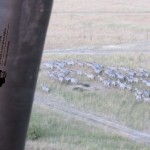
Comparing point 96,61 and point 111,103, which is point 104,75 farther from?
point 111,103

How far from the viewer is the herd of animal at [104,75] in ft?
50.7

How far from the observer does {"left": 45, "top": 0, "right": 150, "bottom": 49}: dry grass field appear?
23.4m

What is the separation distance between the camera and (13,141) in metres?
2.36

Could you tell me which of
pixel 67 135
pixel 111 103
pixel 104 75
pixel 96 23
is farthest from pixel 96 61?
pixel 67 135

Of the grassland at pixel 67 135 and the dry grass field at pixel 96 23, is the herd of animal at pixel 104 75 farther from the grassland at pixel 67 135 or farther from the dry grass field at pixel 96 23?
the dry grass field at pixel 96 23

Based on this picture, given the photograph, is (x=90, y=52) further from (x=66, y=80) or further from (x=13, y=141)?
(x=13, y=141)

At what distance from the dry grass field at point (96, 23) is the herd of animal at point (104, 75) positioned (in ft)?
13.9

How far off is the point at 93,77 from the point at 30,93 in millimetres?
14030

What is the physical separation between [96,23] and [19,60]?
25.6 metres

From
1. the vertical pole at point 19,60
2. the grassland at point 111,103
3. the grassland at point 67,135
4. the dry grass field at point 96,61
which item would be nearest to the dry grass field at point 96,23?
the dry grass field at point 96,61

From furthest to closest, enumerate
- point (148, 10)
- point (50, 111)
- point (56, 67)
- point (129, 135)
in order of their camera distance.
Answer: point (148, 10) < point (56, 67) < point (50, 111) < point (129, 135)

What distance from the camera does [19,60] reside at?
Answer: 7.14 ft

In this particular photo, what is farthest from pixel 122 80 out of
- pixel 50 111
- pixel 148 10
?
pixel 148 10

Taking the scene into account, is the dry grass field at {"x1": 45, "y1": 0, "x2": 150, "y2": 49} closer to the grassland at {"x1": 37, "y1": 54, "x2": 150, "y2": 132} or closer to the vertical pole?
the grassland at {"x1": 37, "y1": 54, "x2": 150, "y2": 132}
